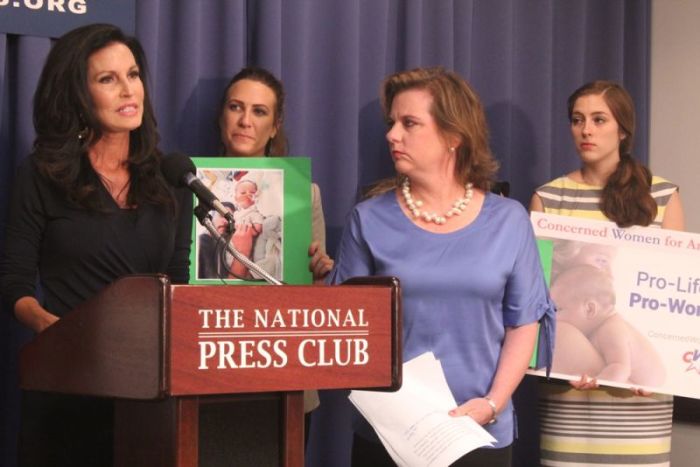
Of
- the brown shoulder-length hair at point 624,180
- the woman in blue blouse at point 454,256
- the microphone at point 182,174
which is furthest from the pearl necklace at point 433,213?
the brown shoulder-length hair at point 624,180

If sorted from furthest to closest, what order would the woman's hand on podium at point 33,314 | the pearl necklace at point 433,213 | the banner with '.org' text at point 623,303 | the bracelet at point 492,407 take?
the banner with '.org' text at point 623,303, the pearl necklace at point 433,213, the bracelet at point 492,407, the woman's hand on podium at point 33,314

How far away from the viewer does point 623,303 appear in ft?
9.97

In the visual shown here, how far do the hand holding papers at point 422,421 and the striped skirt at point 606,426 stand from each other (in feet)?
3.93

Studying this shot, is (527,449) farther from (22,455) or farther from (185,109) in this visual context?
(22,455)

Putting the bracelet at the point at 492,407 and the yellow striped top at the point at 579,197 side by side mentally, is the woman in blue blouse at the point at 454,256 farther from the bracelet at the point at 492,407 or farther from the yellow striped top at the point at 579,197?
the yellow striped top at the point at 579,197

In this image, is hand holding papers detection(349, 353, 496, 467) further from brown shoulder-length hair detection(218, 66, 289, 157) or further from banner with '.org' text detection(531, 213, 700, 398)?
brown shoulder-length hair detection(218, 66, 289, 157)

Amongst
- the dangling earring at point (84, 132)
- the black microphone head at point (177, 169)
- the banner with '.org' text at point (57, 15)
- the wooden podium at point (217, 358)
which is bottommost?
the wooden podium at point (217, 358)

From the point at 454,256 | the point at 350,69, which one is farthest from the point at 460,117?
the point at 350,69

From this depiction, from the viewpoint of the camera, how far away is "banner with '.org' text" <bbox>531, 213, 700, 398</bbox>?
118 inches

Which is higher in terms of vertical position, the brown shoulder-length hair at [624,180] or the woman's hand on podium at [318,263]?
the brown shoulder-length hair at [624,180]

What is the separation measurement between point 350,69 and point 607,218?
3.28 ft

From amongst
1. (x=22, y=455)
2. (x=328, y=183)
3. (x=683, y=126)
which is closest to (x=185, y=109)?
(x=328, y=183)

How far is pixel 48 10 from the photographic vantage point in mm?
2910

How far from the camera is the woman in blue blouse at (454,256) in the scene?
7.16ft
